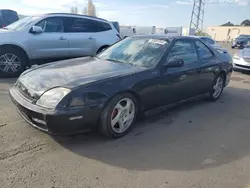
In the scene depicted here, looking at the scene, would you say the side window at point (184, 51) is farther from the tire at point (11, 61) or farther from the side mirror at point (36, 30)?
the tire at point (11, 61)

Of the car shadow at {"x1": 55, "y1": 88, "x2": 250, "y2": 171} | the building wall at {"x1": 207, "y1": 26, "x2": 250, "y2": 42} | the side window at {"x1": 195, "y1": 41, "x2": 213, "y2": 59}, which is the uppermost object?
the side window at {"x1": 195, "y1": 41, "x2": 213, "y2": 59}

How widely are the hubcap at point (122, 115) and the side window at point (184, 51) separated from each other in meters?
1.13

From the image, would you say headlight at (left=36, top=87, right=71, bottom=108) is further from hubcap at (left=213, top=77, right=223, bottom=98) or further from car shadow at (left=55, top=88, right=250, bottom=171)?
hubcap at (left=213, top=77, right=223, bottom=98)

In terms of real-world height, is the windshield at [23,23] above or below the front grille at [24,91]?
above

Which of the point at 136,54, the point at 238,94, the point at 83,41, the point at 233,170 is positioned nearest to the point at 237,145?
the point at 233,170

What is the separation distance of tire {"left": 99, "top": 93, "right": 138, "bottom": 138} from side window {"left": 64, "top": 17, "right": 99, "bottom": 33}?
192 inches

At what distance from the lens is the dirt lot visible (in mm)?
2675

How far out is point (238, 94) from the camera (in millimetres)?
6586

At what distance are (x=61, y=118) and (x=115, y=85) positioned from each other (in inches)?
32.8

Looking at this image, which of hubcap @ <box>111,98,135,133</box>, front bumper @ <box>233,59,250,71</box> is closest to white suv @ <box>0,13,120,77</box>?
hubcap @ <box>111,98,135,133</box>

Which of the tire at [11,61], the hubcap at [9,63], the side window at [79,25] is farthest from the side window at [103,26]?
the hubcap at [9,63]

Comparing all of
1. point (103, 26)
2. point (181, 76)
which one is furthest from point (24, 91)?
point (103, 26)

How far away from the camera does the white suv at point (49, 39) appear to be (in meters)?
6.79

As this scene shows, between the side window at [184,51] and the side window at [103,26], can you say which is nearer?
the side window at [184,51]
